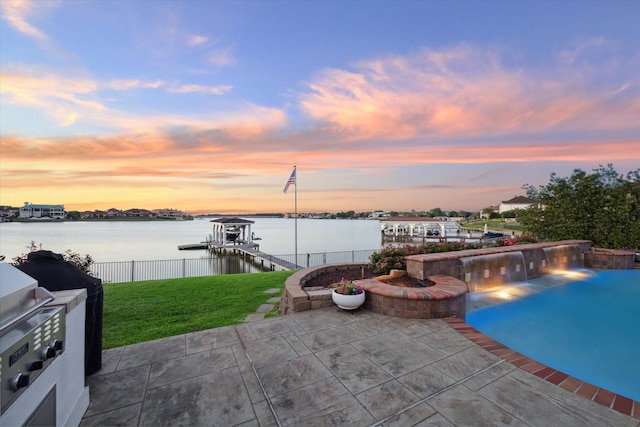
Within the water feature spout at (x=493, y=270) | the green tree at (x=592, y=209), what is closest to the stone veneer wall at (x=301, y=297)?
the water feature spout at (x=493, y=270)

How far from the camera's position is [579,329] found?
5.43m

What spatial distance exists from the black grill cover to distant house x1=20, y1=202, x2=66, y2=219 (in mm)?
142690

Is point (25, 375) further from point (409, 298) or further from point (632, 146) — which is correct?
point (632, 146)

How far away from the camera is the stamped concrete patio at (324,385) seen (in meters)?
2.30

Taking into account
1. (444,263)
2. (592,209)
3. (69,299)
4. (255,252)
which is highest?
(592,209)

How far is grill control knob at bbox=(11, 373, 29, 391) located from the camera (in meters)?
1.31

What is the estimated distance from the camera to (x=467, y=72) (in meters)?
10.0

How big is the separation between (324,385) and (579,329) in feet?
19.8

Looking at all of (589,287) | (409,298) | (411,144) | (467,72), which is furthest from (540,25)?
(409,298)

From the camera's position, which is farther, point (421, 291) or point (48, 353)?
point (421, 291)

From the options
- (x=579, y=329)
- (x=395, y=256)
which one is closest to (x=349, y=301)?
(x=395, y=256)

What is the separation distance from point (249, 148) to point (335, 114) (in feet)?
21.8

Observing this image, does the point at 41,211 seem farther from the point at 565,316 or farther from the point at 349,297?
the point at 565,316

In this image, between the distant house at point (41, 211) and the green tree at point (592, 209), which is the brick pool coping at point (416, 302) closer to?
the green tree at point (592, 209)
